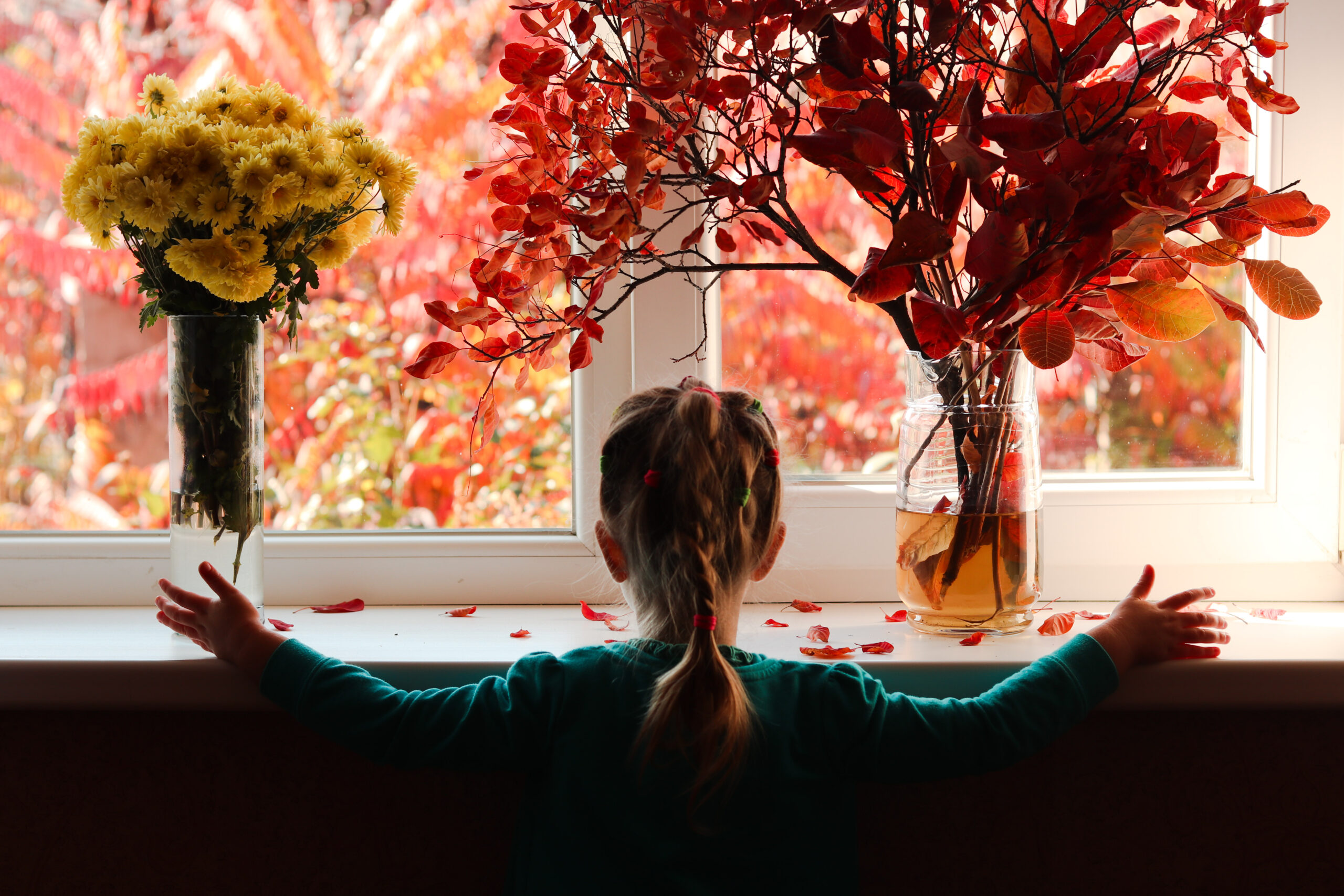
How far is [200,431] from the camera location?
2.95 ft

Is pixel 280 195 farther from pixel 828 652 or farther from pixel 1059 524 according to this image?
pixel 1059 524

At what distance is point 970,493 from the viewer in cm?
87

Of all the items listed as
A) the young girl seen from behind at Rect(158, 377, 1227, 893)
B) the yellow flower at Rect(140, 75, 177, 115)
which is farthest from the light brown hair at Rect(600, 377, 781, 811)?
the yellow flower at Rect(140, 75, 177, 115)

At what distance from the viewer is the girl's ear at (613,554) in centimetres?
85

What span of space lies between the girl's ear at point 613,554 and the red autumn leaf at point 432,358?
0.19 meters

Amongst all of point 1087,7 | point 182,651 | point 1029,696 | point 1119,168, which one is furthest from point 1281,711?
point 182,651

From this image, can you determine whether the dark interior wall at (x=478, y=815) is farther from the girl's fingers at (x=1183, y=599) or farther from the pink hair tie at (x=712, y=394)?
the pink hair tie at (x=712, y=394)

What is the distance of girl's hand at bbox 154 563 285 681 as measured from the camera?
84 cm

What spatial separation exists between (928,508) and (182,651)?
685 mm

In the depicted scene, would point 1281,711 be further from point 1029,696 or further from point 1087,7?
point 1087,7

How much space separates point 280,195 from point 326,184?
0.04 metres

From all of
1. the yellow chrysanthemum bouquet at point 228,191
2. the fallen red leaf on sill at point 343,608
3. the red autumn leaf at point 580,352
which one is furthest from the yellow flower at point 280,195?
the fallen red leaf on sill at point 343,608

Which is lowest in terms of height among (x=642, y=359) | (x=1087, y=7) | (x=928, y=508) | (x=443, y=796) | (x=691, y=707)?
(x=443, y=796)

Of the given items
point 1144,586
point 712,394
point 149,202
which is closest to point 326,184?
point 149,202
